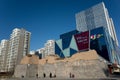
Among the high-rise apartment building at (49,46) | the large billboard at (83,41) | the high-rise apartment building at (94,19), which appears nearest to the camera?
the large billboard at (83,41)

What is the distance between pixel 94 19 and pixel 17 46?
242 feet

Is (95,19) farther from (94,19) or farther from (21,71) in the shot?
(21,71)

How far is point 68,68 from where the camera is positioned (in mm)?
46781

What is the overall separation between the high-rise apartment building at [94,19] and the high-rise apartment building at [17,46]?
56.1m

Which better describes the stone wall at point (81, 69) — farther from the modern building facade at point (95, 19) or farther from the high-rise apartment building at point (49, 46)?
the high-rise apartment building at point (49, 46)

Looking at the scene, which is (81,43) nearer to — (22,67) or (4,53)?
(22,67)

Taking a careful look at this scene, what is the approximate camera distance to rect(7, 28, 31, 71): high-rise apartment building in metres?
101

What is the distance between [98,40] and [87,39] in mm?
32332

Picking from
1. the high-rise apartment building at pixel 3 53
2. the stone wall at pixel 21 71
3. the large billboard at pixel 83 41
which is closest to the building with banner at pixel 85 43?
the large billboard at pixel 83 41

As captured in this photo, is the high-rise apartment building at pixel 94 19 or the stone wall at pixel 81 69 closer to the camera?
the stone wall at pixel 81 69

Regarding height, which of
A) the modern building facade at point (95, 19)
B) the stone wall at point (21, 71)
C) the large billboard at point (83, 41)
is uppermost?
the modern building facade at point (95, 19)

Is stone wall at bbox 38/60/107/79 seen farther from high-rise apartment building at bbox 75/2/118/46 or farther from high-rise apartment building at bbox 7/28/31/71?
high-rise apartment building at bbox 75/2/118/46

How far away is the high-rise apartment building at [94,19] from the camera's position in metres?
121

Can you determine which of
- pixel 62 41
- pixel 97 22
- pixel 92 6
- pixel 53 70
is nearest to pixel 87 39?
pixel 53 70
